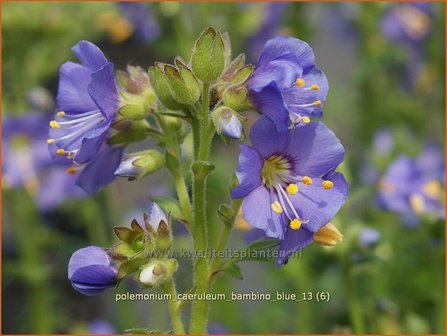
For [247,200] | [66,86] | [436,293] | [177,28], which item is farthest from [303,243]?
[177,28]

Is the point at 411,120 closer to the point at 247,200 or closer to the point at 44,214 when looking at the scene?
the point at 44,214

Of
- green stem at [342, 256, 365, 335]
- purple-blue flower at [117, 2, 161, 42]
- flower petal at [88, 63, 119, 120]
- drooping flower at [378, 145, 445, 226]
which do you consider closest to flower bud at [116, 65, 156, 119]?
flower petal at [88, 63, 119, 120]

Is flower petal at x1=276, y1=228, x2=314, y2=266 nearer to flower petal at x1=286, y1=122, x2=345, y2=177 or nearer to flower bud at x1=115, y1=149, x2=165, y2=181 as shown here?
flower petal at x1=286, y1=122, x2=345, y2=177

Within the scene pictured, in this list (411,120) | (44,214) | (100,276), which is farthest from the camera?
(411,120)

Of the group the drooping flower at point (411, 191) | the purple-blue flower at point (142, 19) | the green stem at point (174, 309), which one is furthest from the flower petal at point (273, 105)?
the purple-blue flower at point (142, 19)

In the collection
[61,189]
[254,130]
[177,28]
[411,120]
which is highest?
[254,130]
